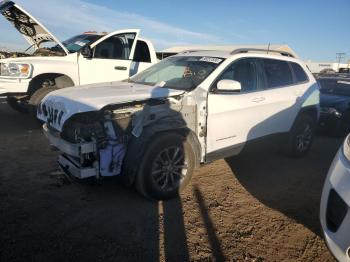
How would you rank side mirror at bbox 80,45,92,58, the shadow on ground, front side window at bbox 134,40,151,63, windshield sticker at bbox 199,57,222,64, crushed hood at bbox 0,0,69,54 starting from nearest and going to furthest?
the shadow on ground < windshield sticker at bbox 199,57,222,64 < crushed hood at bbox 0,0,69,54 < side mirror at bbox 80,45,92,58 < front side window at bbox 134,40,151,63

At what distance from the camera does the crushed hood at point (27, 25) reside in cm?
699

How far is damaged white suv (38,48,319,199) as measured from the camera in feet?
12.1

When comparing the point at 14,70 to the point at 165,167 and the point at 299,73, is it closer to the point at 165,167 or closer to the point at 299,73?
the point at 165,167

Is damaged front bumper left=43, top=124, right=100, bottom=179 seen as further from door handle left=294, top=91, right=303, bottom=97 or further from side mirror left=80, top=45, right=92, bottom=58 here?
side mirror left=80, top=45, right=92, bottom=58

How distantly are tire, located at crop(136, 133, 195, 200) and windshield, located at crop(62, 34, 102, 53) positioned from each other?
4626 millimetres

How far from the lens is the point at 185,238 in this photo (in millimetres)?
3318

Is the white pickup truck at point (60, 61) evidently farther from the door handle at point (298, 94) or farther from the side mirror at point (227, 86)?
the side mirror at point (227, 86)

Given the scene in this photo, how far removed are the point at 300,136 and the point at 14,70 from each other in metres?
5.64

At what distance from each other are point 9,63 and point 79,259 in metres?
5.21

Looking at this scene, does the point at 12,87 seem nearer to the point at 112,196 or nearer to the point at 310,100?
the point at 112,196

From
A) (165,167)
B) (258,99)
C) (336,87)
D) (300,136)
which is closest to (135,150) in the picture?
(165,167)

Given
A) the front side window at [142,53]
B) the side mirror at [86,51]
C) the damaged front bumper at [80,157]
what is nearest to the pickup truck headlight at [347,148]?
the damaged front bumper at [80,157]

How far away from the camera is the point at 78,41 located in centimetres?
A: 819

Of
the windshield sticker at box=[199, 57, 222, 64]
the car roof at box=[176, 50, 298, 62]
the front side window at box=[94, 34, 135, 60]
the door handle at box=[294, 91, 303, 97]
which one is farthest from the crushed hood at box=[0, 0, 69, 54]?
the door handle at box=[294, 91, 303, 97]
